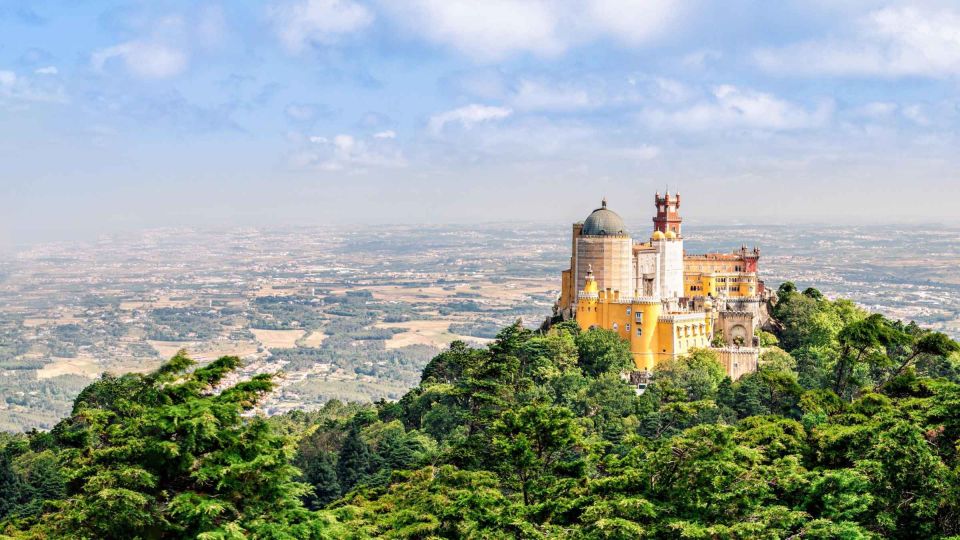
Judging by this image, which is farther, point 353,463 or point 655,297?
point 655,297

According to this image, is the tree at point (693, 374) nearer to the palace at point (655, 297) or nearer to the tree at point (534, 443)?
the palace at point (655, 297)

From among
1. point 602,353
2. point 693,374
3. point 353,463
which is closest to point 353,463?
point 353,463

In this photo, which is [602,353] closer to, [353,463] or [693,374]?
[693,374]

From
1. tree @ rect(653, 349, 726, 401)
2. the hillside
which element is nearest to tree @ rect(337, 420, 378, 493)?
the hillside

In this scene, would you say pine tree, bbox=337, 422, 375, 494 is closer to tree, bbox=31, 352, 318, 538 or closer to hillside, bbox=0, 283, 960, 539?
hillside, bbox=0, 283, 960, 539

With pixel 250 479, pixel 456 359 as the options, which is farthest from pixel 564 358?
pixel 250 479

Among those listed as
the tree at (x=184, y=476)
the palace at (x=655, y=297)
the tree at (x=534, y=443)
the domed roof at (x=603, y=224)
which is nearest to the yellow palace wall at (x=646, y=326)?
the palace at (x=655, y=297)

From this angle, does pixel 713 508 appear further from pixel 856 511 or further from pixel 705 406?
pixel 705 406
